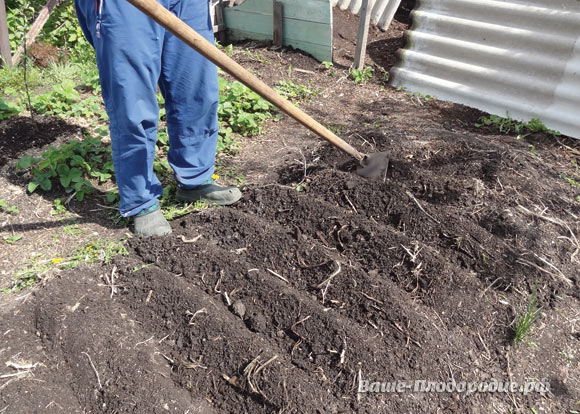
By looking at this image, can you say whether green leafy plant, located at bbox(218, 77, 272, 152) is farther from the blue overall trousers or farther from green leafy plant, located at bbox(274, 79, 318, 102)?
the blue overall trousers

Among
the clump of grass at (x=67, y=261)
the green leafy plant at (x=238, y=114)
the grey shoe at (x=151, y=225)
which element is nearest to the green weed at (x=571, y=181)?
the green leafy plant at (x=238, y=114)

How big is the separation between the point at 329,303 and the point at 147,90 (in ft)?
4.88

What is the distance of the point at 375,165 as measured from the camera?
3.18 m

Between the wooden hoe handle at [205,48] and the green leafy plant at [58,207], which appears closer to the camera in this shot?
the wooden hoe handle at [205,48]

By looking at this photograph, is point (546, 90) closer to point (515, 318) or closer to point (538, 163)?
point (538, 163)

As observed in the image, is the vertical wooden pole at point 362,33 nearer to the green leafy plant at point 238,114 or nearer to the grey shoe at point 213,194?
the green leafy plant at point 238,114

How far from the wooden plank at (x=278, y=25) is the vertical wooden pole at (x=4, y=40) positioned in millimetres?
2861

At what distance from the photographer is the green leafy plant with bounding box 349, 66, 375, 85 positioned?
5.25m

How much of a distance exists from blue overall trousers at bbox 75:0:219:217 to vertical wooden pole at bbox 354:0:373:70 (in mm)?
2547

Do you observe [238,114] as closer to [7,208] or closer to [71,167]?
[71,167]

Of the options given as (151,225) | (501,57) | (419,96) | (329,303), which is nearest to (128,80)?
(151,225)

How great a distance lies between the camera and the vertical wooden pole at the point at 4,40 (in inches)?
202

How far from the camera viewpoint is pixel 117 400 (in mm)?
2047

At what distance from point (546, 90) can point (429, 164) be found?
5.65 feet
